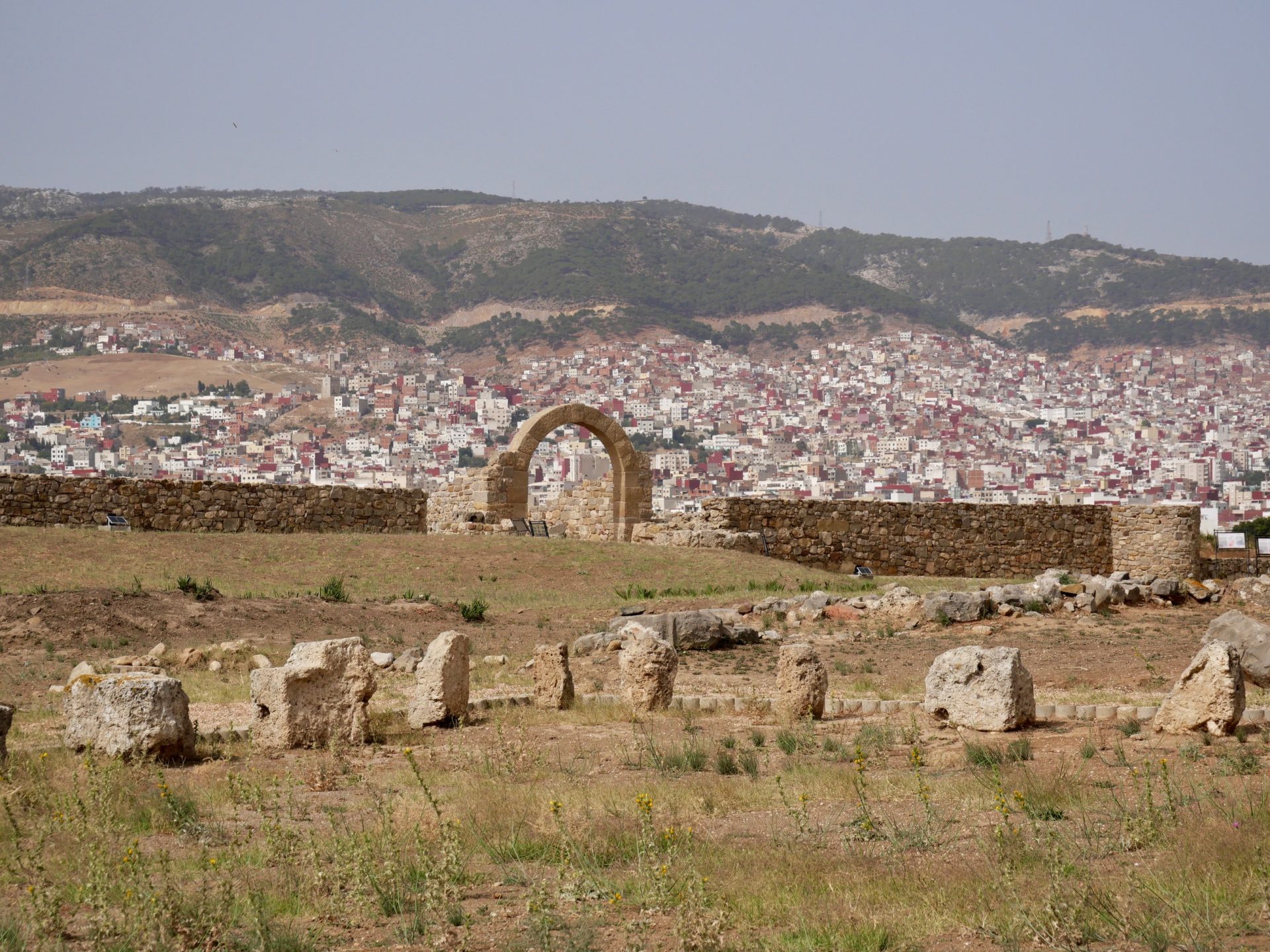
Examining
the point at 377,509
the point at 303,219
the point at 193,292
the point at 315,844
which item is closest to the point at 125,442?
the point at 193,292

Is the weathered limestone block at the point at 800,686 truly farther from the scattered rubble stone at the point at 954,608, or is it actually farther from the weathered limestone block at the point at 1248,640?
the scattered rubble stone at the point at 954,608

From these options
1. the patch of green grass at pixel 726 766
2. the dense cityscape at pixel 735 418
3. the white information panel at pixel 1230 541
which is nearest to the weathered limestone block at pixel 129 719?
the patch of green grass at pixel 726 766

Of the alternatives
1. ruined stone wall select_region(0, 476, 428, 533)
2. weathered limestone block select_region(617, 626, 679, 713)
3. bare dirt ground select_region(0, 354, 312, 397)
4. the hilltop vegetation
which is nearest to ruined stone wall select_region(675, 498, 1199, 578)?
ruined stone wall select_region(0, 476, 428, 533)

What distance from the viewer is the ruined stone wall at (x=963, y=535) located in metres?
26.1

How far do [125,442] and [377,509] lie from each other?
6197 centimetres

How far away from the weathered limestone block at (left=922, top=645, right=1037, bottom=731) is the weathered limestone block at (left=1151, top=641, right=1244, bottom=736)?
960mm

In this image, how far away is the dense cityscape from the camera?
79.9 meters

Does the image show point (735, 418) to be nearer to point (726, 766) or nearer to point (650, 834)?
point (726, 766)

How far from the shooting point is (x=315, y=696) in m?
9.27

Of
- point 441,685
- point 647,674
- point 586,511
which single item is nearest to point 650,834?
point 441,685

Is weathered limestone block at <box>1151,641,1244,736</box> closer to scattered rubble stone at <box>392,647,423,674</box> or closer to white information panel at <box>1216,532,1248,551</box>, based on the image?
scattered rubble stone at <box>392,647,423,674</box>

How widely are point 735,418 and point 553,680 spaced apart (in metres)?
96.3

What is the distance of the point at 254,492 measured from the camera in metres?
23.8

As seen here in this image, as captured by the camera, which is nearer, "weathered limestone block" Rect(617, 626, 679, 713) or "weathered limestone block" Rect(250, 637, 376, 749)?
"weathered limestone block" Rect(250, 637, 376, 749)
